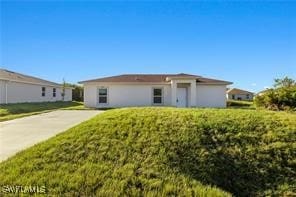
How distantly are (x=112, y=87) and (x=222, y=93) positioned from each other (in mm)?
10294

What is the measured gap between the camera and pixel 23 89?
3209 cm

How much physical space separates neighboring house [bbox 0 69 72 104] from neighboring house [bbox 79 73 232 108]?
7.85m

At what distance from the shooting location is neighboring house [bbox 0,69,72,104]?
28219 mm

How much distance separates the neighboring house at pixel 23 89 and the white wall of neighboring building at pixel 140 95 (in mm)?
8079

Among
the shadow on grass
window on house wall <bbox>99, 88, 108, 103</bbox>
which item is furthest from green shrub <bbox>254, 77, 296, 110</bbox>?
window on house wall <bbox>99, 88, 108, 103</bbox>

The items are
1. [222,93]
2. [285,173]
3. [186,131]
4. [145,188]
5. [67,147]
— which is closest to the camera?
[145,188]

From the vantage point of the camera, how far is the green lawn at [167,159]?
19.3 ft

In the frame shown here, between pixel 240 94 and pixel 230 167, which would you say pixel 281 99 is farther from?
pixel 240 94

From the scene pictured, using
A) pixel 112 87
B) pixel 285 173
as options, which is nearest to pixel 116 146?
pixel 285 173

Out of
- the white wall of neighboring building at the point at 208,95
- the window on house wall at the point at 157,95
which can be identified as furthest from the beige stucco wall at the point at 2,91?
the white wall of neighboring building at the point at 208,95

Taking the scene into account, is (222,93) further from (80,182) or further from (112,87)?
(80,182)

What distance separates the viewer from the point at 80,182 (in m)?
5.80

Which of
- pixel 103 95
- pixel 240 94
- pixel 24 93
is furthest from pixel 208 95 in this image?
pixel 240 94

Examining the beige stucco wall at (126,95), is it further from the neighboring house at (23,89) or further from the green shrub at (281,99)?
the green shrub at (281,99)
